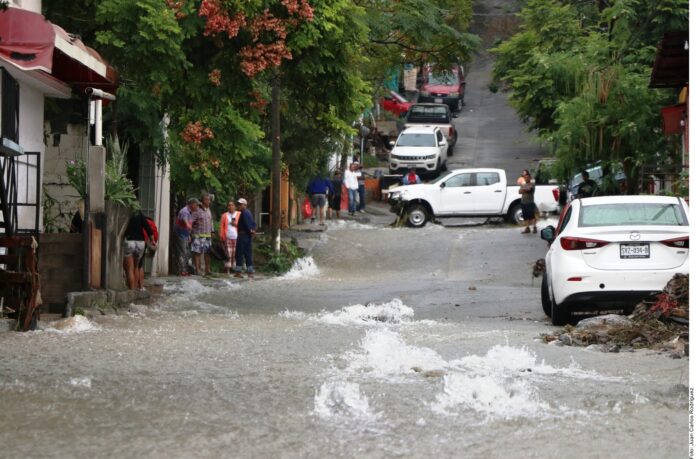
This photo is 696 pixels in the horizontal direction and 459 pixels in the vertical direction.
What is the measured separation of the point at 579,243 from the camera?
15.8m

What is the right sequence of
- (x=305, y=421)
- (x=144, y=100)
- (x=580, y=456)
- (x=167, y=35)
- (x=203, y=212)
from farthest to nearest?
(x=203, y=212)
(x=144, y=100)
(x=167, y=35)
(x=305, y=421)
(x=580, y=456)

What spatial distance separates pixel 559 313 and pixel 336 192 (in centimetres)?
2594

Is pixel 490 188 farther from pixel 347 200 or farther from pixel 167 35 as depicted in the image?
pixel 167 35

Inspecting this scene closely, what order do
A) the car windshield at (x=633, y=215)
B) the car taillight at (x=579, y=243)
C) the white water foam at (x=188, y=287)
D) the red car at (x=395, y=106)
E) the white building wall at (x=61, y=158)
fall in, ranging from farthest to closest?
the red car at (x=395, y=106) → the white building wall at (x=61, y=158) → the white water foam at (x=188, y=287) → the car windshield at (x=633, y=215) → the car taillight at (x=579, y=243)

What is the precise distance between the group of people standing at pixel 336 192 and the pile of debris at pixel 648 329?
79.3 ft

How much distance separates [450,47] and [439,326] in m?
14.9

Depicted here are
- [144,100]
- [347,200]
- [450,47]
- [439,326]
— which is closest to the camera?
[439,326]

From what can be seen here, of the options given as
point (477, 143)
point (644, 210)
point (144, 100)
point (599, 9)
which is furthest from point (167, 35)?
point (477, 143)

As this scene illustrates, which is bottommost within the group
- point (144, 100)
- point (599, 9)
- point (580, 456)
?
point (580, 456)

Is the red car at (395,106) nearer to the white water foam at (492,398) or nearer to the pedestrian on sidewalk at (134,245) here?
the pedestrian on sidewalk at (134,245)

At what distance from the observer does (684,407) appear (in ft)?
30.0

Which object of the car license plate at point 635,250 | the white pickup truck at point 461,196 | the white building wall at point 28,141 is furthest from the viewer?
the white pickup truck at point 461,196

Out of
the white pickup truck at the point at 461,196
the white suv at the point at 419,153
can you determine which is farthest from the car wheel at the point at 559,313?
the white suv at the point at 419,153

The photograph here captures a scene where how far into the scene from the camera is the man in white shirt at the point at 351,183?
42656mm
